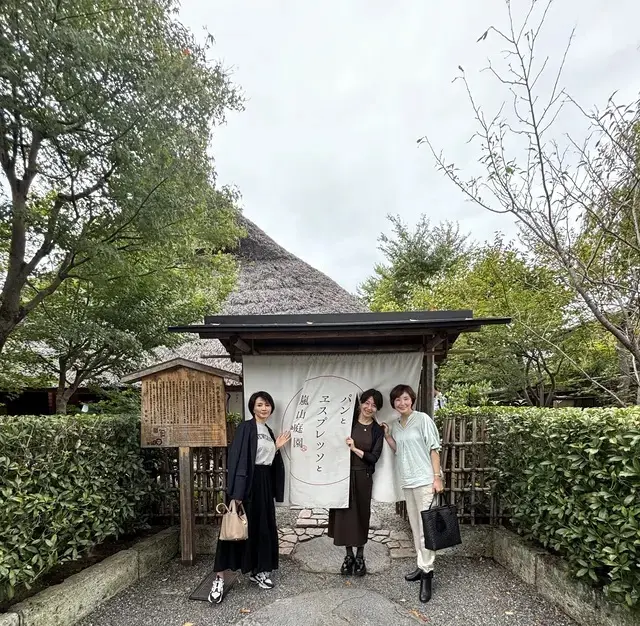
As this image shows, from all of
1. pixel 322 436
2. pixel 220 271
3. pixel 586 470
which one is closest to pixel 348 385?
pixel 322 436

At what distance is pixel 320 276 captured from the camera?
12.2 meters

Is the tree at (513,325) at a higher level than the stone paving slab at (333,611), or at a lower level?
higher

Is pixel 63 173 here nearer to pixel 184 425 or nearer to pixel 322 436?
pixel 184 425

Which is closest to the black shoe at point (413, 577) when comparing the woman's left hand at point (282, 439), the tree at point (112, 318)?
the woman's left hand at point (282, 439)

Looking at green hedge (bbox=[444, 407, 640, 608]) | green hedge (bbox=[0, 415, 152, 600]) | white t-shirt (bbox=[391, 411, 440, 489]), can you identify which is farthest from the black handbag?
green hedge (bbox=[0, 415, 152, 600])

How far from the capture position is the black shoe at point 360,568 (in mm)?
3857

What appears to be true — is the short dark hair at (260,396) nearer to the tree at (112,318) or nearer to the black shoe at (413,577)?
the black shoe at (413,577)

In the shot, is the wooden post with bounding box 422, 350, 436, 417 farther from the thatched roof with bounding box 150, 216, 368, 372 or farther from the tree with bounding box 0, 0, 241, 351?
the thatched roof with bounding box 150, 216, 368, 372

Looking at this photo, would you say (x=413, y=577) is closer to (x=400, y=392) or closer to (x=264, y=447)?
(x=400, y=392)

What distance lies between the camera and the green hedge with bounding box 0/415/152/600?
2.77m

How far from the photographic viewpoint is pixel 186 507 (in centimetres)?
409

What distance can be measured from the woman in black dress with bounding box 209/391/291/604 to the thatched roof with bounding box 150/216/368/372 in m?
5.84

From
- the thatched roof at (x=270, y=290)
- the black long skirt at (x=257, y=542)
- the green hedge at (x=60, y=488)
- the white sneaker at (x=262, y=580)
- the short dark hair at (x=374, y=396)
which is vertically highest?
the thatched roof at (x=270, y=290)

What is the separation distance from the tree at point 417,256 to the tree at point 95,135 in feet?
45.7
